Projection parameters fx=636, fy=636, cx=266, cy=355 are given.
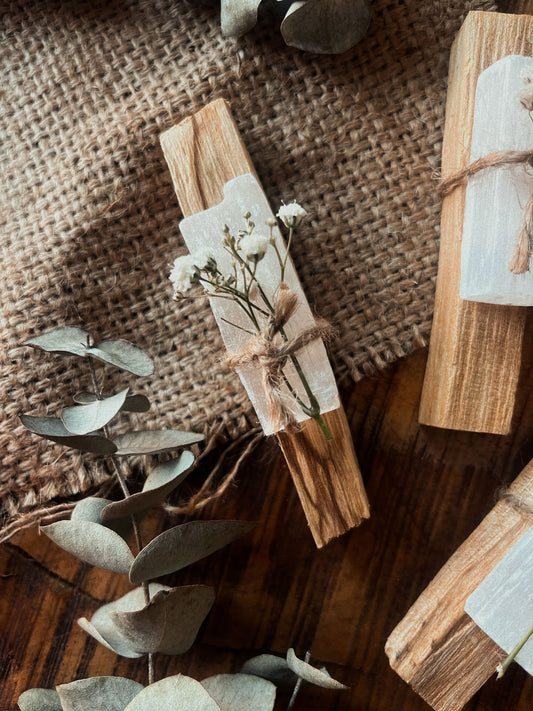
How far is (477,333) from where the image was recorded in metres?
0.74

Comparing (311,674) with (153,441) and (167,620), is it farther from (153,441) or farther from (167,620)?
(153,441)

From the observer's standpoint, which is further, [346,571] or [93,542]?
[346,571]

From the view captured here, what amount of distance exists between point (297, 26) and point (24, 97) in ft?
1.25

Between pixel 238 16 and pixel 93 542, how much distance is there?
645 mm

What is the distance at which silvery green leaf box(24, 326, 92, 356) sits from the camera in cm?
73

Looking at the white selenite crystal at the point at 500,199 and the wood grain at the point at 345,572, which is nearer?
the white selenite crystal at the point at 500,199

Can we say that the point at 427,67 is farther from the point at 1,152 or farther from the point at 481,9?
the point at 1,152

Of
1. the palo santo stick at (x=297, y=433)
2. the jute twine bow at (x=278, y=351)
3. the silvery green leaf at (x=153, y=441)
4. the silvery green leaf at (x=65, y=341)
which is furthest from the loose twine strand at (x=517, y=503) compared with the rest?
the silvery green leaf at (x=65, y=341)

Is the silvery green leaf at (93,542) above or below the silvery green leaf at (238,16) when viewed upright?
below

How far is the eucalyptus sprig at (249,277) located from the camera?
628 millimetres

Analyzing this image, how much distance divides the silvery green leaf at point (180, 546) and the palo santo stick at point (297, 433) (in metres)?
0.09

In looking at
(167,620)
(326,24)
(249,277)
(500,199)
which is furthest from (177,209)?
(167,620)

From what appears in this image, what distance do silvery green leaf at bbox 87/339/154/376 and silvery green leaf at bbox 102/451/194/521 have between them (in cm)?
11

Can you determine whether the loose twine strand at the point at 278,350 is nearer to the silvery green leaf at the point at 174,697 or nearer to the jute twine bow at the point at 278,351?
the jute twine bow at the point at 278,351
